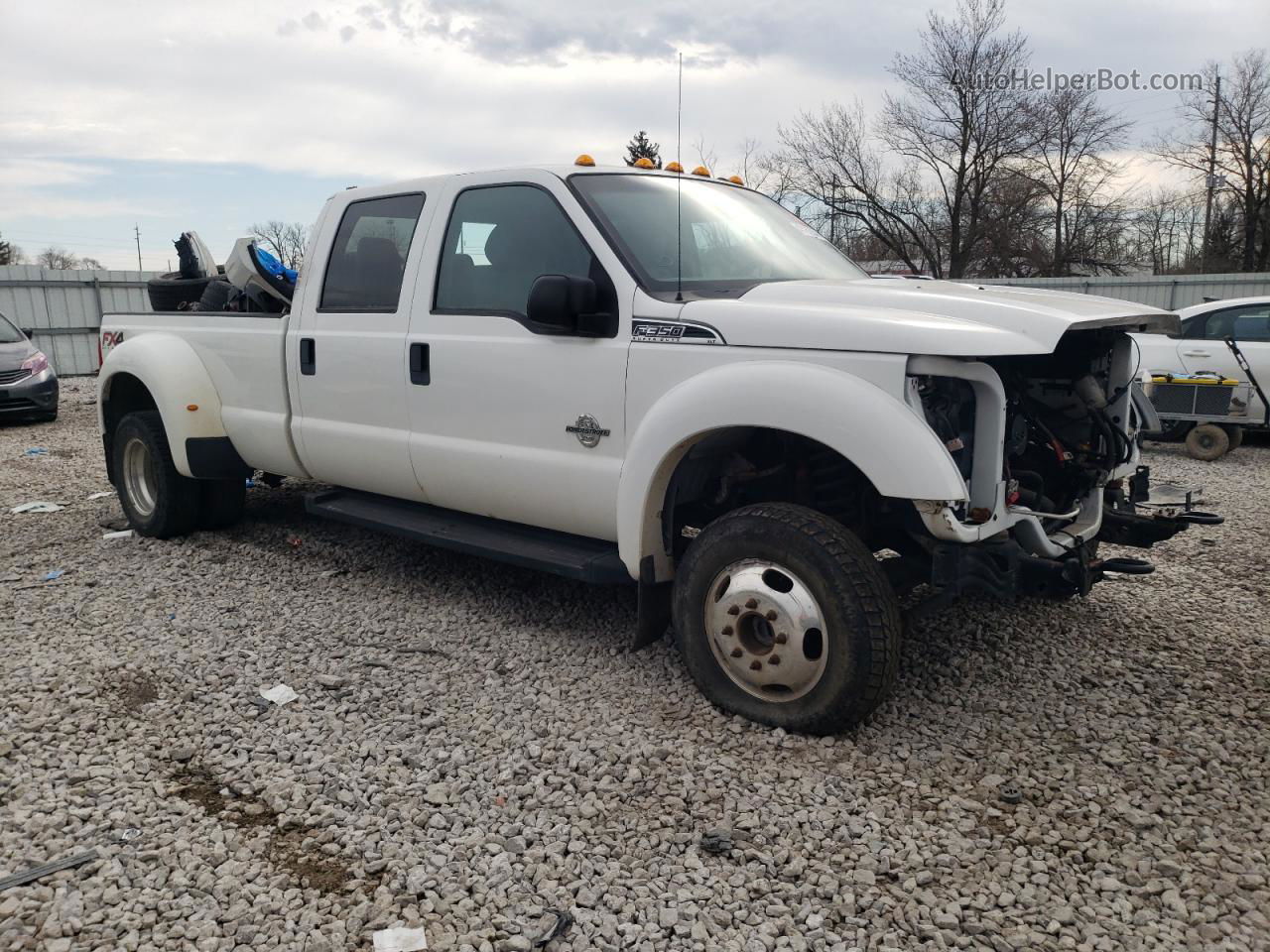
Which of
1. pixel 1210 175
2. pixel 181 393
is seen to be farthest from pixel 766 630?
pixel 1210 175

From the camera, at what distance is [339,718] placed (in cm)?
379

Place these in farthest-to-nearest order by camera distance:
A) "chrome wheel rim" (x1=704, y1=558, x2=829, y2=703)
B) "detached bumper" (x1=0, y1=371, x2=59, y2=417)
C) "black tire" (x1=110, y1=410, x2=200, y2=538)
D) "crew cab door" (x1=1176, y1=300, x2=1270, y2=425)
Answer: "detached bumper" (x1=0, y1=371, x2=59, y2=417)
"crew cab door" (x1=1176, y1=300, x2=1270, y2=425)
"black tire" (x1=110, y1=410, x2=200, y2=538)
"chrome wheel rim" (x1=704, y1=558, x2=829, y2=703)

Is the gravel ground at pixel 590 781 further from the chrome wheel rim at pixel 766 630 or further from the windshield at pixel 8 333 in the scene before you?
the windshield at pixel 8 333

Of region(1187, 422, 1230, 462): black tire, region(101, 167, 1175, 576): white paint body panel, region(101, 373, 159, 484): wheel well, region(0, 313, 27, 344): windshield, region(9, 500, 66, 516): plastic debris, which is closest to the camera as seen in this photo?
region(101, 167, 1175, 576): white paint body panel

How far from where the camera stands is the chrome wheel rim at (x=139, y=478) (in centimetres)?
646

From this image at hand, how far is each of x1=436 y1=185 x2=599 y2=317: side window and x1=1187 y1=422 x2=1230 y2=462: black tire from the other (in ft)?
26.9

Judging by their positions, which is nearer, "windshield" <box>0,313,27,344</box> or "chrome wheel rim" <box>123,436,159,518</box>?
"chrome wheel rim" <box>123,436,159,518</box>

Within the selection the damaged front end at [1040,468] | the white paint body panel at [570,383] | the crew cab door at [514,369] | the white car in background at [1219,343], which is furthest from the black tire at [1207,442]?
the crew cab door at [514,369]

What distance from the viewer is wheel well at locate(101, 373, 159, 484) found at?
6.54 metres

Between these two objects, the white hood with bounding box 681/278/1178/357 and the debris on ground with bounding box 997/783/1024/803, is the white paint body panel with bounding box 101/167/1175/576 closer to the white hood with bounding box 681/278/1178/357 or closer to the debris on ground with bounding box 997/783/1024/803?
the white hood with bounding box 681/278/1178/357

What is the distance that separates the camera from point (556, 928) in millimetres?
2600

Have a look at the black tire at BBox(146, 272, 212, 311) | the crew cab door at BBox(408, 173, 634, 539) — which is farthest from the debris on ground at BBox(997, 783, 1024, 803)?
the black tire at BBox(146, 272, 212, 311)

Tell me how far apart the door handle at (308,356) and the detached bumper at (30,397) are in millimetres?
9087

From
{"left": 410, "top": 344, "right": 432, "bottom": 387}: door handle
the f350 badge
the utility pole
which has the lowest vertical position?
the f350 badge
